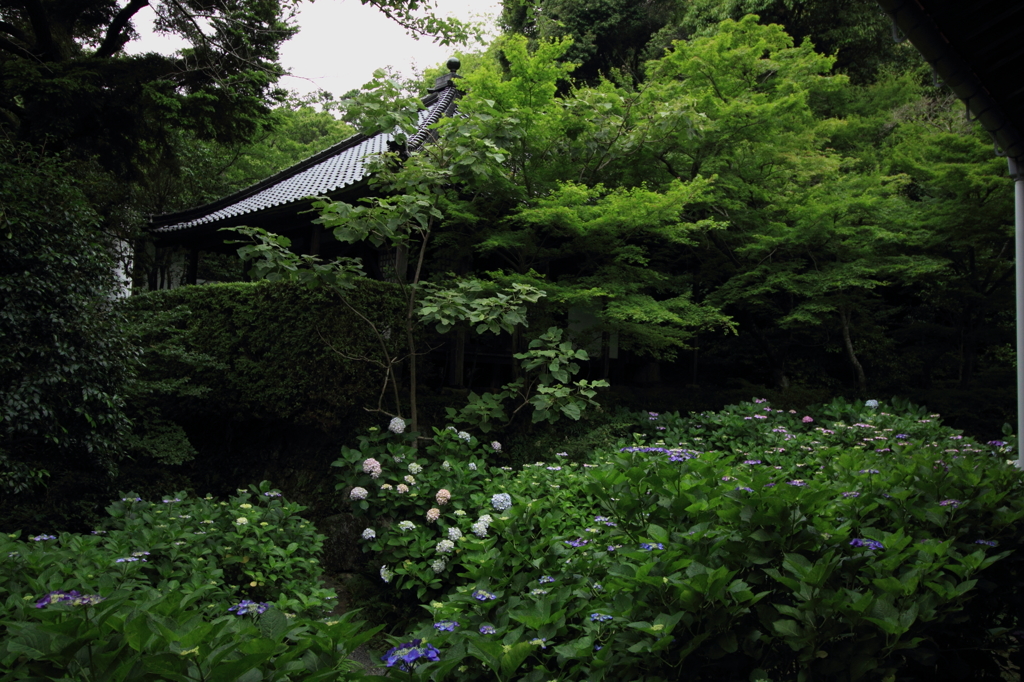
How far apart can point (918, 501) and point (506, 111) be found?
5.91m

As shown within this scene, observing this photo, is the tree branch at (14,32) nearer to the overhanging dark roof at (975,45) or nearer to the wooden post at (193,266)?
the wooden post at (193,266)

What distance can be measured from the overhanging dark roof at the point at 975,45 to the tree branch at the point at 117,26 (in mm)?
10573

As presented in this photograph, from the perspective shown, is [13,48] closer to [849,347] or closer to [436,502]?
[436,502]

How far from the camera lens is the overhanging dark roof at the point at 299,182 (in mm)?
9234

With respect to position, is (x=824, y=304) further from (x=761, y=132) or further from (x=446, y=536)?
(x=446, y=536)

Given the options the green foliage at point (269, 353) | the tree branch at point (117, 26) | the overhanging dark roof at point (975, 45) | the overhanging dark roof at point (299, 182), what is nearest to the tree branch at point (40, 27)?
the tree branch at point (117, 26)

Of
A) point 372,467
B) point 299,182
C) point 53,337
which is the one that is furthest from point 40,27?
point 372,467

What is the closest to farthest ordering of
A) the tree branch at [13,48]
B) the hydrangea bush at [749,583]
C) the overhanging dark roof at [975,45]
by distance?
1. the hydrangea bush at [749,583]
2. the overhanging dark roof at [975,45]
3. the tree branch at [13,48]

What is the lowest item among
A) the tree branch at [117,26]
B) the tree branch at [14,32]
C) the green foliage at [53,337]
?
the green foliage at [53,337]

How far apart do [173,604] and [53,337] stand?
3.74 m

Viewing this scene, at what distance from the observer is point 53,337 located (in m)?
4.50

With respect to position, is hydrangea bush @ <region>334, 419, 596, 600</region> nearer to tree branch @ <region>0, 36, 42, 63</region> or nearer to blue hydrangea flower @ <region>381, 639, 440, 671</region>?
blue hydrangea flower @ <region>381, 639, 440, 671</region>

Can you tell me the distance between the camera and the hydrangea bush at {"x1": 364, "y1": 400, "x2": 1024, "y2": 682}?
1.81 metres

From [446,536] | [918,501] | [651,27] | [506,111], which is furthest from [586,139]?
[651,27]
